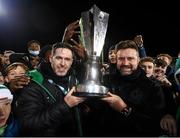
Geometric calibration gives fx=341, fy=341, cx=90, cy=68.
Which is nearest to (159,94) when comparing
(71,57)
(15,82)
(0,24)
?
(71,57)

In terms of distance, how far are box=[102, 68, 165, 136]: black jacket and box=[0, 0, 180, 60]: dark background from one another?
642 centimetres

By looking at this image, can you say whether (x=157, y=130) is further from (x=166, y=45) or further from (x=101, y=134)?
(x=166, y=45)

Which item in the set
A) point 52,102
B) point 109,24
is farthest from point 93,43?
point 109,24

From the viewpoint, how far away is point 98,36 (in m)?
2.57

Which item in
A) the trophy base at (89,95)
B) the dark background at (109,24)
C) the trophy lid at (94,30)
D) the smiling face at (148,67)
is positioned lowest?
the trophy base at (89,95)

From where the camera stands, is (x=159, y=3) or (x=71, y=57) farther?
(x=159, y=3)

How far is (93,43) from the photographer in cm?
256

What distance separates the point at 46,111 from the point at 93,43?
658mm

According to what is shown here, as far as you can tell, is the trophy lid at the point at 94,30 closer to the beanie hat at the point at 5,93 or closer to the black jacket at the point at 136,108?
the black jacket at the point at 136,108

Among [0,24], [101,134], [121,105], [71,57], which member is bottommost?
[101,134]

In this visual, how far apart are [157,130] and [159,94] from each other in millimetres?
313

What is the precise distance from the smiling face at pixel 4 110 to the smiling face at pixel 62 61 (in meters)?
0.50

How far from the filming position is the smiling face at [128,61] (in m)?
3.00

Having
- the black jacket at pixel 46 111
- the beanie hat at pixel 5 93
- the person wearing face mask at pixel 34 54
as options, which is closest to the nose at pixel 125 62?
the black jacket at pixel 46 111
